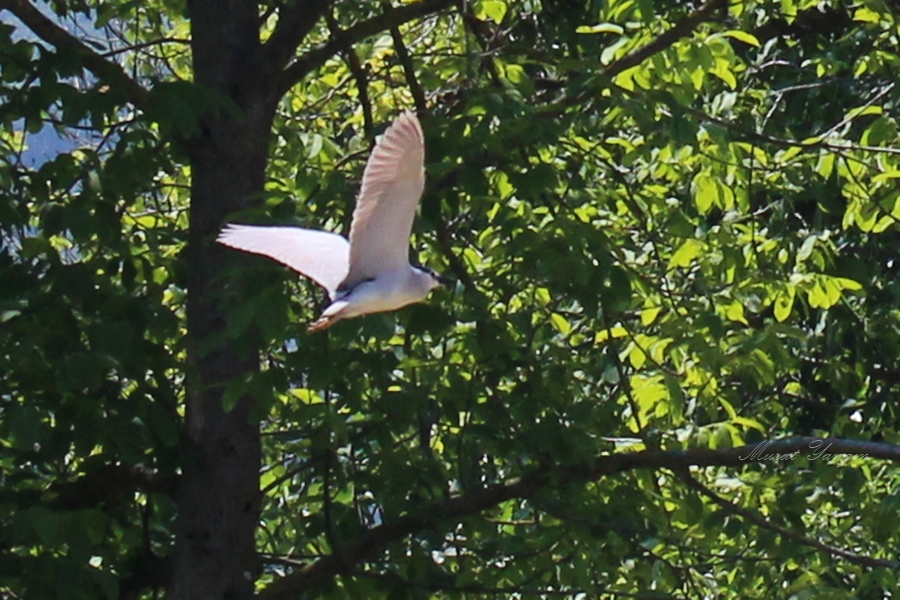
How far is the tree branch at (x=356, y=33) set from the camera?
16.7ft

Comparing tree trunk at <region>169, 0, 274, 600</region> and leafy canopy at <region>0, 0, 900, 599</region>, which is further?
tree trunk at <region>169, 0, 274, 600</region>

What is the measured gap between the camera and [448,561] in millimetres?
5578

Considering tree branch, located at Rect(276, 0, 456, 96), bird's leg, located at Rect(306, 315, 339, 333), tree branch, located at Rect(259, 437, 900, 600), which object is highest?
tree branch, located at Rect(276, 0, 456, 96)

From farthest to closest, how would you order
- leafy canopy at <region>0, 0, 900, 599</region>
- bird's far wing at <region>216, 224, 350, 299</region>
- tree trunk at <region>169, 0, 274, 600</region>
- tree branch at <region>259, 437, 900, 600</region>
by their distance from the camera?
tree trunk at <region>169, 0, 274, 600</region>
tree branch at <region>259, 437, 900, 600</region>
leafy canopy at <region>0, 0, 900, 599</region>
bird's far wing at <region>216, 224, 350, 299</region>

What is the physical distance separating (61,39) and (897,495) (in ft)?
10.8

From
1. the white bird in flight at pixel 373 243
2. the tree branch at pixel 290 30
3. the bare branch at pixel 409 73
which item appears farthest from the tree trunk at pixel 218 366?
the white bird in flight at pixel 373 243

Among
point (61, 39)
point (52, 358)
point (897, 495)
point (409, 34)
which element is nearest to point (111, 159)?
point (61, 39)

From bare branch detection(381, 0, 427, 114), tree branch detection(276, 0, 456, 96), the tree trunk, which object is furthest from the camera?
bare branch detection(381, 0, 427, 114)

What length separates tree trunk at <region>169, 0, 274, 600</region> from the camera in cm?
498

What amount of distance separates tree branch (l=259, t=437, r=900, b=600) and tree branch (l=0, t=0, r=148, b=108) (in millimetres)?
1553

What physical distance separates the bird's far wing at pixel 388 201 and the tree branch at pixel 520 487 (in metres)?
1.16

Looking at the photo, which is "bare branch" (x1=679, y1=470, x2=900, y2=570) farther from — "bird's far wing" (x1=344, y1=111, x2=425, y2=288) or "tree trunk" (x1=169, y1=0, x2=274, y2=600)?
"bird's far wing" (x1=344, y1=111, x2=425, y2=288)

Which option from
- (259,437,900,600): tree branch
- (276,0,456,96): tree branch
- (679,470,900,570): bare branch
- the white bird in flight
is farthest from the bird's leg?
(679,470,900,570): bare branch

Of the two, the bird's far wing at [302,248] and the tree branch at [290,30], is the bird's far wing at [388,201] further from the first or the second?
the tree branch at [290,30]
